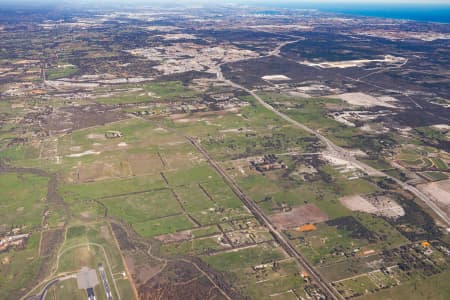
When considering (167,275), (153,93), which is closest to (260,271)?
(167,275)

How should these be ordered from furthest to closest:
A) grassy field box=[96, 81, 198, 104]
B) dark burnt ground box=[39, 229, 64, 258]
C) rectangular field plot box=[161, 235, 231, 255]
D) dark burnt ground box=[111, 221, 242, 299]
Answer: grassy field box=[96, 81, 198, 104]
rectangular field plot box=[161, 235, 231, 255]
dark burnt ground box=[39, 229, 64, 258]
dark burnt ground box=[111, 221, 242, 299]

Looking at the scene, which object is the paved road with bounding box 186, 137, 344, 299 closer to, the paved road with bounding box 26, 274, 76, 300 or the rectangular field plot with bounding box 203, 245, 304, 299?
the rectangular field plot with bounding box 203, 245, 304, 299

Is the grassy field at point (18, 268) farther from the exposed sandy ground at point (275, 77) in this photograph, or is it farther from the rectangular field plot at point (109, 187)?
the exposed sandy ground at point (275, 77)

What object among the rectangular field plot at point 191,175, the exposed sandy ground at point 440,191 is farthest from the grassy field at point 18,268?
the exposed sandy ground at point 440,191

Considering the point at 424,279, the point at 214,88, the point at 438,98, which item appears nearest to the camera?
the point at 424,279

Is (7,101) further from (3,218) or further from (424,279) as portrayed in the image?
(424,279)

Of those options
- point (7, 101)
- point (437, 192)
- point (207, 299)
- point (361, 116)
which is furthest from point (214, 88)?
point (207, 299)

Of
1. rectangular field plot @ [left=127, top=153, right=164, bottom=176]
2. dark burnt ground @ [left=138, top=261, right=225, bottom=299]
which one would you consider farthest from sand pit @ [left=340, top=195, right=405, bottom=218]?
rectangular field plot @ [left=127, top=153, right=164, bottom=176]
